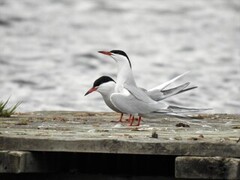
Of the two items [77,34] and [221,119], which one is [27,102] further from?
[77,34]

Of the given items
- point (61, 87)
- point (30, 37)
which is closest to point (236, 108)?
point (61, 87)

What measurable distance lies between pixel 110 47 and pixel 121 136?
21413 mm

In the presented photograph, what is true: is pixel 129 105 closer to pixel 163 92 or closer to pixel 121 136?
pixel 163 92

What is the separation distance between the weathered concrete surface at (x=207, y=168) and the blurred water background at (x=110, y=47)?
9677 mm

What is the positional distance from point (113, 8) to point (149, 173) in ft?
105

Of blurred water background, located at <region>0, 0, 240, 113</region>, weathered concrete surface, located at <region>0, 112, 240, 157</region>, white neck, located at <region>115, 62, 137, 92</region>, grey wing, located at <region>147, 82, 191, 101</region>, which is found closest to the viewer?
weathered concrete surface, located at <region>0, 112, 240, 157</region>

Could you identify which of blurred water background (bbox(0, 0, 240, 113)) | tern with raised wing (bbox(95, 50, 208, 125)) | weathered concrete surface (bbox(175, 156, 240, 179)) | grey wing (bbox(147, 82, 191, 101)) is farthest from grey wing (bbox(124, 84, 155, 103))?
blurred water background (bbox(0, 0, 240, 113))

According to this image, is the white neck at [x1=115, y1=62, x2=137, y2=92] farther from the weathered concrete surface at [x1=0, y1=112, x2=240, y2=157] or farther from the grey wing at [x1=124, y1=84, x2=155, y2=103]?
the weathered concrete surface at [x1=0, y1=112, x2=240, y2=157]

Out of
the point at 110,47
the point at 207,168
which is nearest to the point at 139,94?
the point at 207,168

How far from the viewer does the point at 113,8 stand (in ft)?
134

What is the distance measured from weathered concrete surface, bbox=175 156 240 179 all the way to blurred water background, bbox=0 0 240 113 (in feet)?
31.7

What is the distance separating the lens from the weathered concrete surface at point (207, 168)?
314 inches

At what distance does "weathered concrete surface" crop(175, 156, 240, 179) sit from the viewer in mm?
7988

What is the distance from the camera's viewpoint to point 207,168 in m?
8.05
